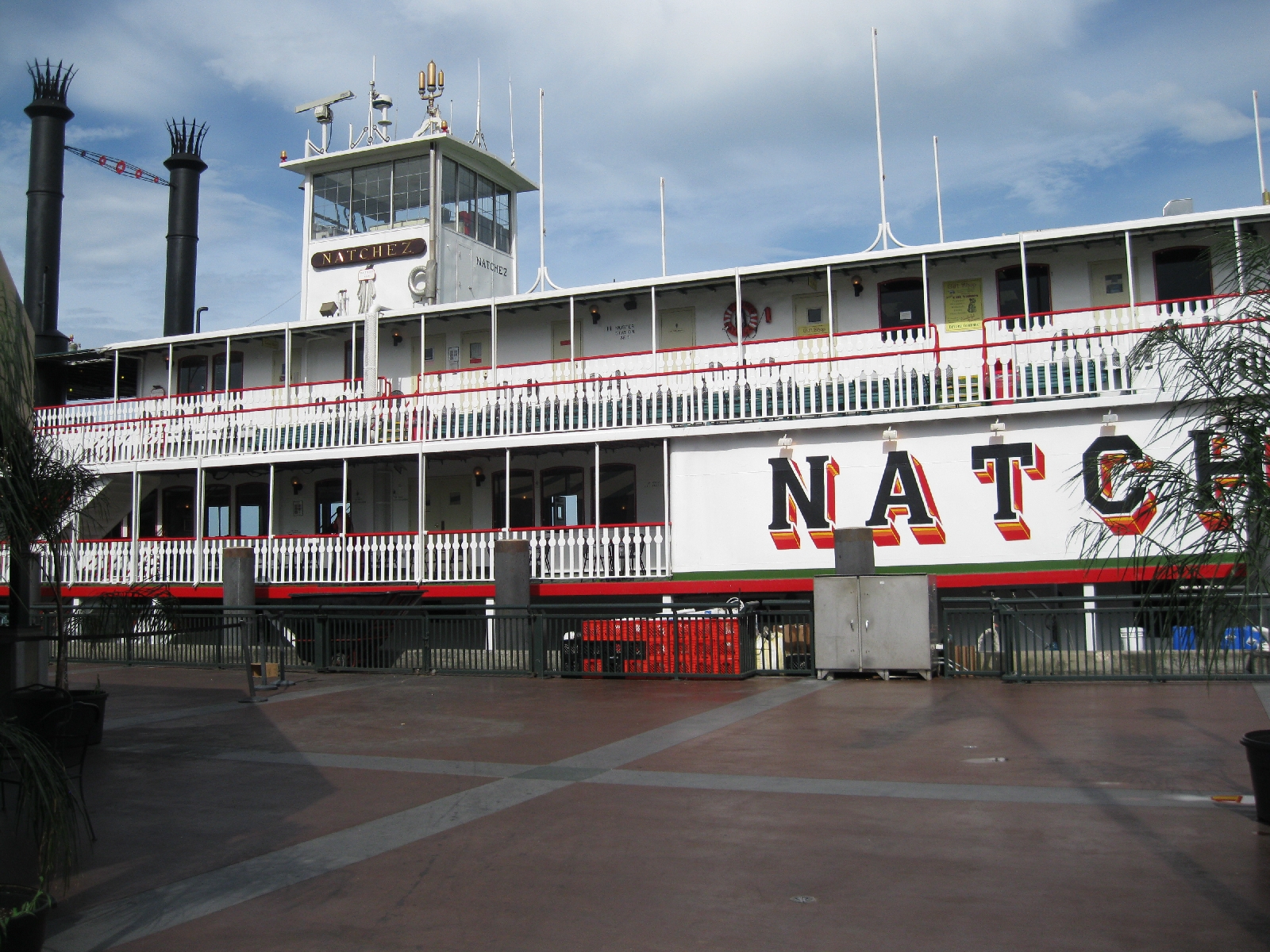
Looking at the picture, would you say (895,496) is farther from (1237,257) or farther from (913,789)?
(1237,257)

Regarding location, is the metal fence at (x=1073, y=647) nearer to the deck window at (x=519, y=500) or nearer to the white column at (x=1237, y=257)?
the white column at (x=1237, y=257)

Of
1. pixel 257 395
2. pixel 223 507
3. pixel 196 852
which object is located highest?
pixel 257 395

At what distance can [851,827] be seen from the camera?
6.70 metres

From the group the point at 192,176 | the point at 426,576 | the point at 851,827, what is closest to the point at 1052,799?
the point at 851,827

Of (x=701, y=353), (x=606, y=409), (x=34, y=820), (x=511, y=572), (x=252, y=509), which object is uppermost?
(x=701, y=353)

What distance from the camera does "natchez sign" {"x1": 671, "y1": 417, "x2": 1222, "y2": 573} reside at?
1712 centimetres

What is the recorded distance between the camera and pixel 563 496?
2322cm

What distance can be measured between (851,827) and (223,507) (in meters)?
23.3

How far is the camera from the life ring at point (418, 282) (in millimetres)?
24562

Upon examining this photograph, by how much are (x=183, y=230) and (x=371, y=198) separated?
9.13 meters

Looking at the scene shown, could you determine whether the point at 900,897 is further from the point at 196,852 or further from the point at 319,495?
the point at 319,495

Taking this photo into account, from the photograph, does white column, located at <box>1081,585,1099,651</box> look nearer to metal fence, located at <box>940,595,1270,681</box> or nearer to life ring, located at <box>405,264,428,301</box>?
metal fence, located at <box>940,595,1270,681</box>

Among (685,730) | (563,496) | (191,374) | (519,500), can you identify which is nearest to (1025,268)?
(563,496)

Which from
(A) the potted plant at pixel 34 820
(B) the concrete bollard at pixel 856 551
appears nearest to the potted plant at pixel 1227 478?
(A) the potted plant at pixel 34 820
